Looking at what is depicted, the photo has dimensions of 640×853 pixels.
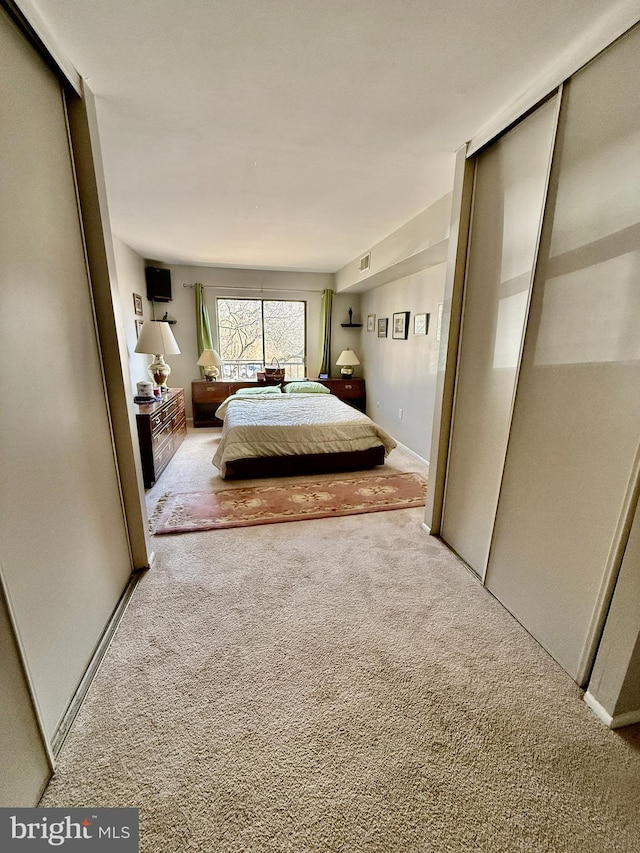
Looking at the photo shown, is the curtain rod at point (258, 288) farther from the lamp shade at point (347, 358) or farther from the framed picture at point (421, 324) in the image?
the framed picture at point (421, 324)

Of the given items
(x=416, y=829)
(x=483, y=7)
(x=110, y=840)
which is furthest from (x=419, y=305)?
(x=110, y=840)

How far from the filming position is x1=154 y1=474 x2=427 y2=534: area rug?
8.33 ft

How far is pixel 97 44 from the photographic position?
1248mm

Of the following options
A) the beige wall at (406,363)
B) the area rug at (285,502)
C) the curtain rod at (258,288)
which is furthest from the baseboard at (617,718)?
the curtain rod at (258,288)

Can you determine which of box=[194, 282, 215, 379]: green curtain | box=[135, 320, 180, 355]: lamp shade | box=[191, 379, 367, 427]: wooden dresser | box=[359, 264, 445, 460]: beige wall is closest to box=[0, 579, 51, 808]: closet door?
box=[135, 320, 180, 355]: lamp shade

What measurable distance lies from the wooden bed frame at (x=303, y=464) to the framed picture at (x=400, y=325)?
1.59 m

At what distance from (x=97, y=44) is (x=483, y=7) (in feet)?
4.49

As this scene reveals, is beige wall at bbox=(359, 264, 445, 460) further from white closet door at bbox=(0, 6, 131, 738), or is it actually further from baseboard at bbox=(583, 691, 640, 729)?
white closet door at bbox=(0, 6, 131, 738)

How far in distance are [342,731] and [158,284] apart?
5.44 metres

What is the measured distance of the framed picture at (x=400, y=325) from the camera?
4.16 meters

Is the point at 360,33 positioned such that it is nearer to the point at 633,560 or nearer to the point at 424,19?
the point at 424,19

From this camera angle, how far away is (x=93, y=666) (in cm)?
139

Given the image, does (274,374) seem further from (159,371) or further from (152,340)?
(152,340)

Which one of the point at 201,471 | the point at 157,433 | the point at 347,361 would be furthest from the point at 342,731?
the point at 347,361
